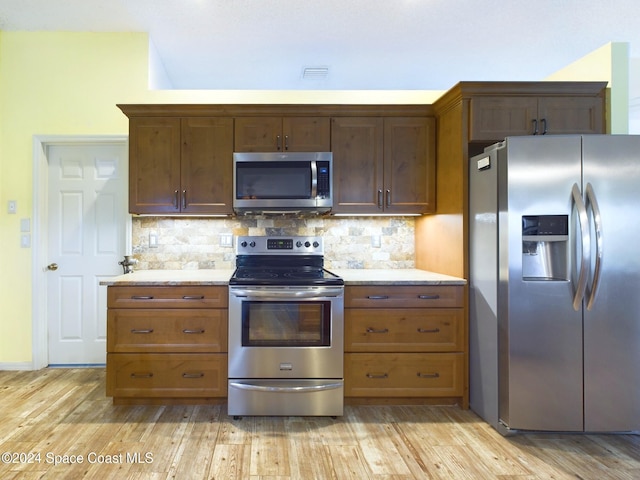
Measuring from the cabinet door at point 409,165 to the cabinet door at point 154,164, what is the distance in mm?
1634

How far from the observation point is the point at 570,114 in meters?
2.45

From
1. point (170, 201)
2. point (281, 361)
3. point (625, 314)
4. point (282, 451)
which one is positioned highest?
point (170, 201)

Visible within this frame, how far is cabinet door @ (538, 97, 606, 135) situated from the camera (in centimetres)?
245

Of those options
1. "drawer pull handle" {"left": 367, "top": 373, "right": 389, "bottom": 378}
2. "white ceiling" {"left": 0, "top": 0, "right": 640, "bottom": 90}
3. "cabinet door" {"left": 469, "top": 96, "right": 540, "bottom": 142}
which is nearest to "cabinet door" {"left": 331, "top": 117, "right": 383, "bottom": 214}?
"cabinet door" {"left": 469, "top": 96, "right": 540, "bottom": 142}

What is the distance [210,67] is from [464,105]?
240cm

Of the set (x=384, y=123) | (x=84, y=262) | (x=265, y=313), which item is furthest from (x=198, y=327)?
(x=384, y=123)

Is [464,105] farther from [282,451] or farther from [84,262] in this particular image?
[84,262]

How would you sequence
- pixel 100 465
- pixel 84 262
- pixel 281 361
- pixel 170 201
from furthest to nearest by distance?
pixel 84 262, pixel 170 201, pixel 281 361, pixel 100 465

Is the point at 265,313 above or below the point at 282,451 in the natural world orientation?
above

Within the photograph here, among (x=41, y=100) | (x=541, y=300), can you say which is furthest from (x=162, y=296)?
(x=541, y=300)

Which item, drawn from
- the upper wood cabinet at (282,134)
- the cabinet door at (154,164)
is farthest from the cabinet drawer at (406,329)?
the cabinet door at (154,164)

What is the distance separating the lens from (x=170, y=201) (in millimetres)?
2771

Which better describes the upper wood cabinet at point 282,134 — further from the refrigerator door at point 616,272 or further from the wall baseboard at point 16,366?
the wall baseboard at point 16,366

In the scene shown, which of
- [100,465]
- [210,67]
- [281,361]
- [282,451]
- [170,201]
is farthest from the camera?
[210,67]
